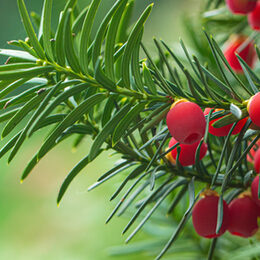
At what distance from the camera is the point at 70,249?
1198mm

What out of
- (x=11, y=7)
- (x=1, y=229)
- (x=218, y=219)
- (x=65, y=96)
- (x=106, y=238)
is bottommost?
(x=106, y=238)

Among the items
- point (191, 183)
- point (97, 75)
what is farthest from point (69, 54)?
point (191, 183)

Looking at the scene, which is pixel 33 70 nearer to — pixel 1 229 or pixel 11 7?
pixel 1 229

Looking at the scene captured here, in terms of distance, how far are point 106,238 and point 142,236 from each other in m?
0.23

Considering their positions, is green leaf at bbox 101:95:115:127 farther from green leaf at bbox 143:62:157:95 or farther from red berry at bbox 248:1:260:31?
red berry at bbox 248:1:260:31

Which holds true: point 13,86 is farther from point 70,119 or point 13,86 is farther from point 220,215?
point 220,215

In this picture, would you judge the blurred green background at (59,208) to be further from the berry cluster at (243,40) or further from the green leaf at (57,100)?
the green leaf at (57,100)

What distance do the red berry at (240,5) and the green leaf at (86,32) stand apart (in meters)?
0.16

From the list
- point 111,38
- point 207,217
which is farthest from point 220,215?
point 111,38

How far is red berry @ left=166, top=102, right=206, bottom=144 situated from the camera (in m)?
0.22

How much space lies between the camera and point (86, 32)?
0.24 m

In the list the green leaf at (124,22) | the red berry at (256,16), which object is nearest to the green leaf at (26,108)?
the green leaf at (124,22)

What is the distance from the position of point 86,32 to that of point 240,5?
169 millimetres

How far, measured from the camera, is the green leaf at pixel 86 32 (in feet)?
0.77
